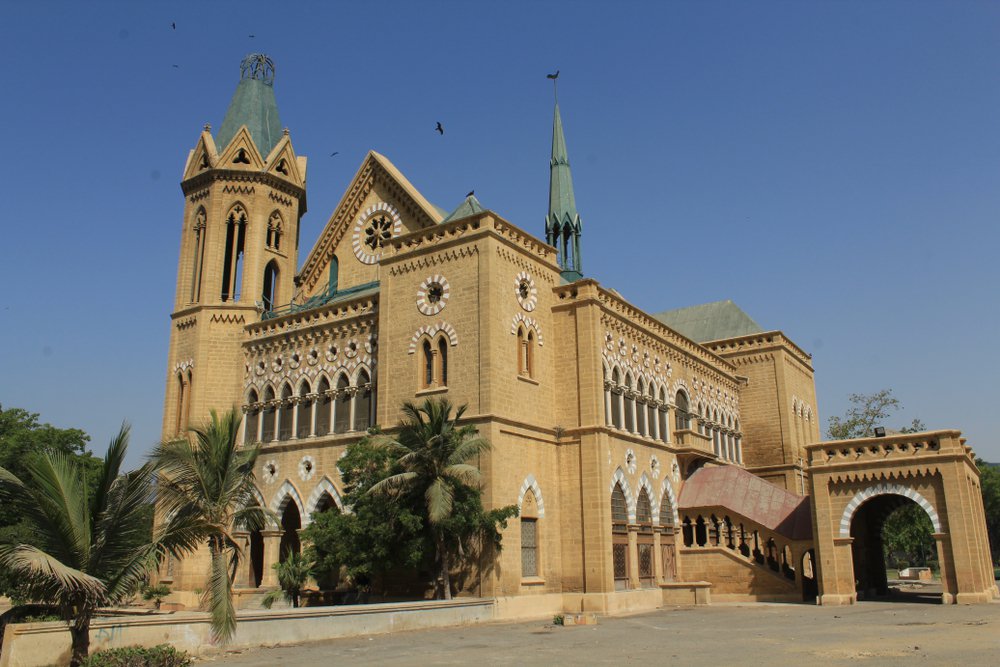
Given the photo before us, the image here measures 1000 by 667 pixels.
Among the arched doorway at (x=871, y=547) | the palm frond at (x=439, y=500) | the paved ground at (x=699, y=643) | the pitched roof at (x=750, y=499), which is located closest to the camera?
the paved ground at (x=699, y=643)

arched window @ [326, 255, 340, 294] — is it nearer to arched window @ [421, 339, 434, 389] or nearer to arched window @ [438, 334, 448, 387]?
arched window @ [421, 339, 434, 389]

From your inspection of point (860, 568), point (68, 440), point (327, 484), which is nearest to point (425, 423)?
point (327, 484)

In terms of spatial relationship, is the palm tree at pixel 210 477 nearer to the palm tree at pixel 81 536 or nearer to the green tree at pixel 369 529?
the palm tree at pixel 81 536

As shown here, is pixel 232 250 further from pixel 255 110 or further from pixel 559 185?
pixel 559 185

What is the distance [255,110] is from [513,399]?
1800 centimetres

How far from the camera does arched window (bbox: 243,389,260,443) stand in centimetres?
2988

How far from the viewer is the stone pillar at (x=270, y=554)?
27.0 metres

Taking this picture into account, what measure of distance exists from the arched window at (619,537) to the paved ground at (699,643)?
365 cm

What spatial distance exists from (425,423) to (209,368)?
1214 centimetres

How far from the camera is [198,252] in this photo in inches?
1266

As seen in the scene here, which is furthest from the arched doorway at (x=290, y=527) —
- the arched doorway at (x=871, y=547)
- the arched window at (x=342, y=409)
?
the arched doorway at (x=871, y=547)

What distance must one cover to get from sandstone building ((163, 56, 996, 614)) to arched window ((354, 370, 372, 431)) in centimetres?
6

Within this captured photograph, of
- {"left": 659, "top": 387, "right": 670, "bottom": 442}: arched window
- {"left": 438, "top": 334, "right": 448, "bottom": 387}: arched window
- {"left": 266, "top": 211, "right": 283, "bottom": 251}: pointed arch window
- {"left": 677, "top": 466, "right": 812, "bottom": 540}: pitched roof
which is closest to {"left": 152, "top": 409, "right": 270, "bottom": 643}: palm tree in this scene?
{"left": 438, "top": 334, "right": 448, "bottom": 387}: arched window

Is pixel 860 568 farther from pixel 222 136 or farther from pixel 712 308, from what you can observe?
pixel 222 136
